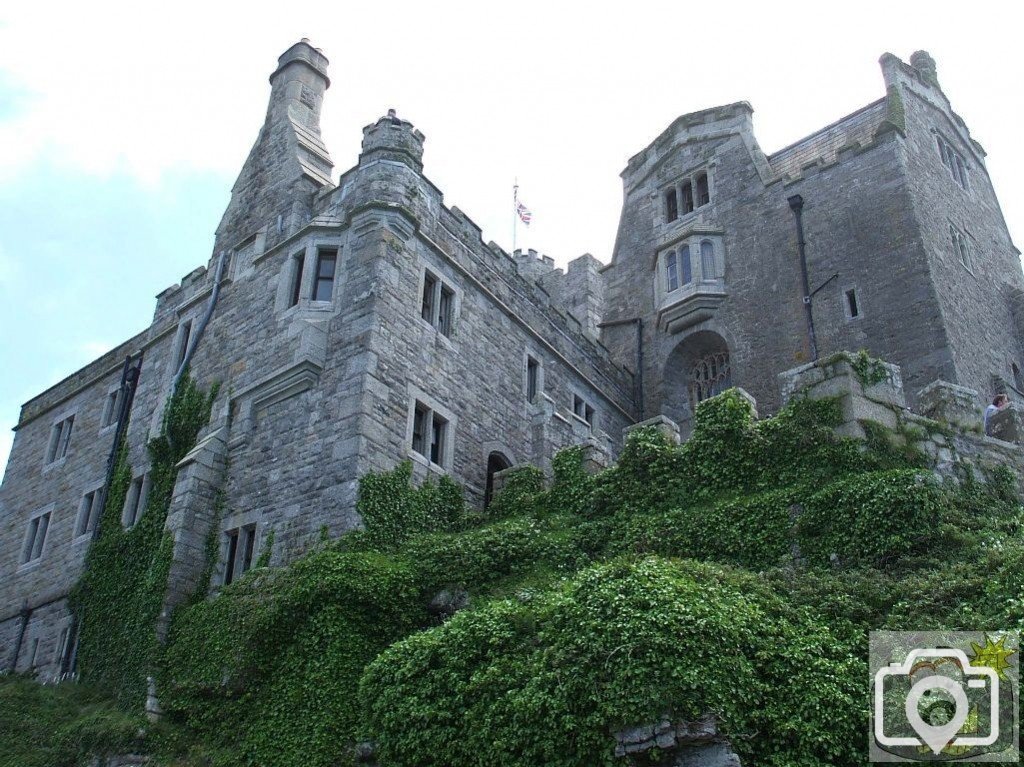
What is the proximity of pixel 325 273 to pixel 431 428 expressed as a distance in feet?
14.0

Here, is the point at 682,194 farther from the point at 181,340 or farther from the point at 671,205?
the point at 181,340

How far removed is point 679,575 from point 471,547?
4792 mm

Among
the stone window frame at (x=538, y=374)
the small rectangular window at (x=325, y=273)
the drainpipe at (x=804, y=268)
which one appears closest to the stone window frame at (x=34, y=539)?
the small rectangular window at (x=325, y=273)

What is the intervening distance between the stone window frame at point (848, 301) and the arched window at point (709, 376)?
12.9 feet

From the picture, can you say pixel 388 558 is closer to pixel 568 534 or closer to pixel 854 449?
pixel 568 534

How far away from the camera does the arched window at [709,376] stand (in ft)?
89.1

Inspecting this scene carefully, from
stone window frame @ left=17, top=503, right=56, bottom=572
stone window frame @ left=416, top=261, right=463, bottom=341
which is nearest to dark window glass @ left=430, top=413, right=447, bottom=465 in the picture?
stone window frame @ left=416, top=261, right=463, bottom=341

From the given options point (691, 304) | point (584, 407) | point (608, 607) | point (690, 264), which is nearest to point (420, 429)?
point (584, 407)

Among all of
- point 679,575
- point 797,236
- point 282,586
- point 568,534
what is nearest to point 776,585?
point 679,575

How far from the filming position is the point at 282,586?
16.5m

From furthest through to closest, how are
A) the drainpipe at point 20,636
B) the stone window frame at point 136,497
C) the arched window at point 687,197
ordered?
the arched window at point 687,197 → the drainpipe at point 20,636 → the stone window frame at point 136,497

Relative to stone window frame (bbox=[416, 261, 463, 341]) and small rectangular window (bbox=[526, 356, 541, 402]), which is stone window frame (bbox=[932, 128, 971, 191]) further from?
stone window frame (bbox=[416, 261, 463, 341])

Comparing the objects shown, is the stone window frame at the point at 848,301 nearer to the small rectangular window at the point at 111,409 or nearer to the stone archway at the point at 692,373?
the stone archway at the point at 692,373

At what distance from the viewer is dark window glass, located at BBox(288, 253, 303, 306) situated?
2123 cm
